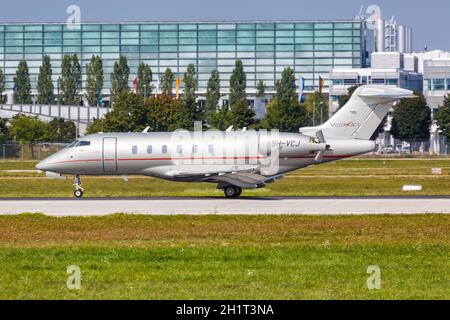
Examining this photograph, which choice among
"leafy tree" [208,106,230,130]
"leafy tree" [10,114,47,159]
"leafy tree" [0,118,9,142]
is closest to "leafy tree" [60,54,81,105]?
"leafy tree" [0,118,9,142]

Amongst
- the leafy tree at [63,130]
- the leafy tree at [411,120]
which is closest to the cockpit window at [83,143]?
the leafy tree at [63,130]

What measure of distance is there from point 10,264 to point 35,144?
108438 mm

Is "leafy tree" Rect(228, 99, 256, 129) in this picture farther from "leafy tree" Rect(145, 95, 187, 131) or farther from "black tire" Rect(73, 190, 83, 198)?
"black tire" Rect(73, 190, 83, 198)

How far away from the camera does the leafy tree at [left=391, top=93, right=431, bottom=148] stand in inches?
6462

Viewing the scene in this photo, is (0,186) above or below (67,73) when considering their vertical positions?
below

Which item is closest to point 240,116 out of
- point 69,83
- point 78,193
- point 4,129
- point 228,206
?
point 4,129

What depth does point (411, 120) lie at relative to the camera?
165m

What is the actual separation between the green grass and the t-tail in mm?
14608

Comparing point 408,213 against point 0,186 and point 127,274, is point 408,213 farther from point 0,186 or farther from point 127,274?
point 0,186

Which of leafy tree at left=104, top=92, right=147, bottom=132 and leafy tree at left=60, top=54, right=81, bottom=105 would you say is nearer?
leafy tree at left=104, top=92, right=147, bottom=132

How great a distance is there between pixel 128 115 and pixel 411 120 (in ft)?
164
